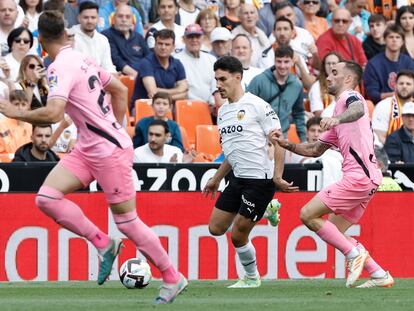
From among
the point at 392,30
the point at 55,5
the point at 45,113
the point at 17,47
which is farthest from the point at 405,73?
the point at 45,113

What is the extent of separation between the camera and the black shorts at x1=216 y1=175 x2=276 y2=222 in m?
11.6

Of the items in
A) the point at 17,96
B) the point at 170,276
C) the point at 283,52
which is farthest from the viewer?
the point at 283,52

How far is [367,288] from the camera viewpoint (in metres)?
11.4

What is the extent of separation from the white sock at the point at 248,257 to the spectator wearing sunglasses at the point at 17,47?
5777mm

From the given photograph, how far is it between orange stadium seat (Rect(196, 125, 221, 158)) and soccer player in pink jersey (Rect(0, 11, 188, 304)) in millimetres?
6860

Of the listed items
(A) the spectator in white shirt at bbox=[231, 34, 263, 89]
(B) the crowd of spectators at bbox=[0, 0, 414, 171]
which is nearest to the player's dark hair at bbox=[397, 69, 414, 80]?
(B) the crowd of spectators at bbox=[0, 0, 414, 171]

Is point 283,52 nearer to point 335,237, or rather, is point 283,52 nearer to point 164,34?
point 164,34

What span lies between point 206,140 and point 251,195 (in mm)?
5192

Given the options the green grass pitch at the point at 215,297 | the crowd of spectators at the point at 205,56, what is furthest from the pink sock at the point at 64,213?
the crowd of spectators at the point at 205,56

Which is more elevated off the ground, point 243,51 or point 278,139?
point 243,51

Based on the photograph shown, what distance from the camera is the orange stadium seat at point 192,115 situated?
1738cm

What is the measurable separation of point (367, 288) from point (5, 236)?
442cm

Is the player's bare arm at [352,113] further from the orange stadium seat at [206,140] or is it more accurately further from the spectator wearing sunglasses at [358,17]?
the spectator wearing sunglasses at [358,17]

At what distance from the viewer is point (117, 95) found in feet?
32.8
